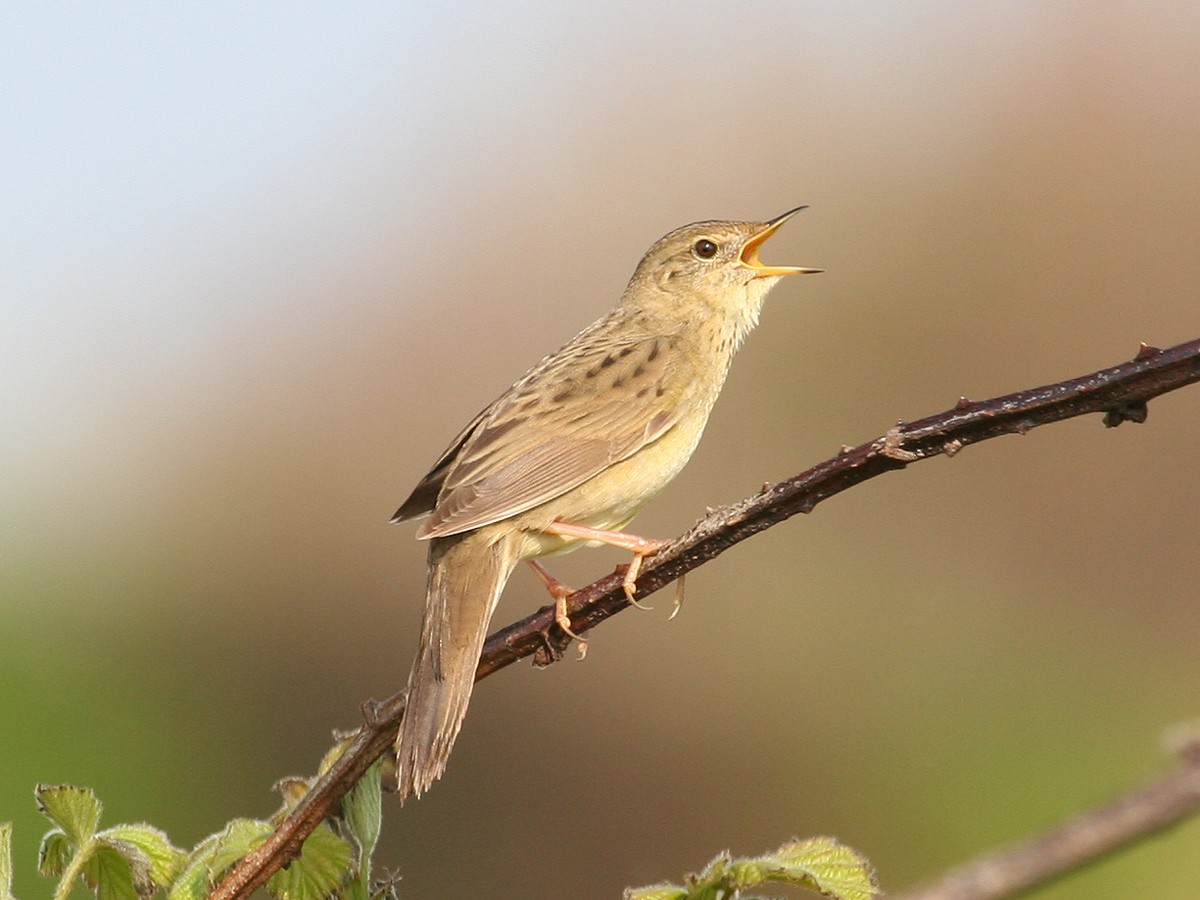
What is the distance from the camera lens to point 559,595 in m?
3.37

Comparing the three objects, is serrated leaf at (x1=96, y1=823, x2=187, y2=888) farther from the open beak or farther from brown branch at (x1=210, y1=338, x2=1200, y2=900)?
Result: the open beak

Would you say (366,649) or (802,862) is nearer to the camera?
(802,862)

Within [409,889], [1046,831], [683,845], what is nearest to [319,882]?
[1046,831]

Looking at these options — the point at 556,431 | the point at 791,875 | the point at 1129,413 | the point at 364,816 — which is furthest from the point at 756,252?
the point at 1129,413

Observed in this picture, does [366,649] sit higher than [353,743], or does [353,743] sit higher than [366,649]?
[366,649]

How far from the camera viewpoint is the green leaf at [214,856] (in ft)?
5.54

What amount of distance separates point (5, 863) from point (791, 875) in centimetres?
83

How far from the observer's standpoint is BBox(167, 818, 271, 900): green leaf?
1.69 m

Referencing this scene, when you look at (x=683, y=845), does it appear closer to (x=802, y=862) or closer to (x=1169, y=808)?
(x=802, y=862)

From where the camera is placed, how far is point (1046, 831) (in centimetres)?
67

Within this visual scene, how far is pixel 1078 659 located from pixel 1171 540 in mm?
3604

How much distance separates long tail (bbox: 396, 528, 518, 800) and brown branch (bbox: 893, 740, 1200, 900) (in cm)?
160

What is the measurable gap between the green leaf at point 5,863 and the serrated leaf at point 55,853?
12 cm

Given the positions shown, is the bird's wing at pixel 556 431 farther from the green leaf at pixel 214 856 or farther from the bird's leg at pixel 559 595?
the green leaf at pixel 214 856
